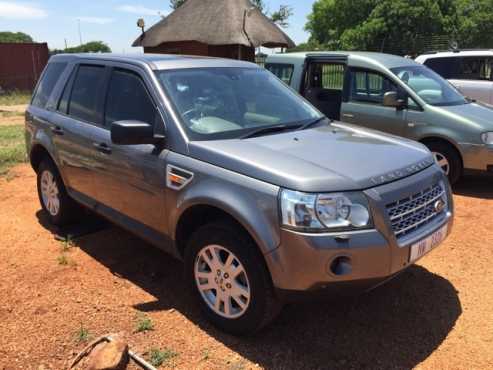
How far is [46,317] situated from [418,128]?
5.11 m

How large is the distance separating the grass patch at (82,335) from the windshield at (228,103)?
147 cm

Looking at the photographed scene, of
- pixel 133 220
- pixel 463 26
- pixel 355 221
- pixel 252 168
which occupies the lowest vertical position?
pixel 133 220

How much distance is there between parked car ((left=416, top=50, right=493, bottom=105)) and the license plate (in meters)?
7.16

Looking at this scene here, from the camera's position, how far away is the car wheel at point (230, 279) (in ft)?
9.47

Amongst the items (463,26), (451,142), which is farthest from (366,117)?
(463,26)

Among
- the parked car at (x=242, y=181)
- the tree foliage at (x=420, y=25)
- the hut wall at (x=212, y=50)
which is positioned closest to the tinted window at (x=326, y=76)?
the parked car at (x=242, y=181)

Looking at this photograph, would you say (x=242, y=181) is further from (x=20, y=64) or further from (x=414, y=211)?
(x=20, y=64)

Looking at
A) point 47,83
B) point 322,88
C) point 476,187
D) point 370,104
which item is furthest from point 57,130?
point 476,187

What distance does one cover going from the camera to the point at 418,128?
21.6ft

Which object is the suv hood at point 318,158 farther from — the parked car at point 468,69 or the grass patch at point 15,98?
the grass patch at point 15,98

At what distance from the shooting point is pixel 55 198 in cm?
508

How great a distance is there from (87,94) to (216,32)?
19028 mm

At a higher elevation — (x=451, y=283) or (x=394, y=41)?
(x=394, y=41)

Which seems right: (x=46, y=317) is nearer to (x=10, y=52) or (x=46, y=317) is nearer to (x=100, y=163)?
(x=100, y=163)
